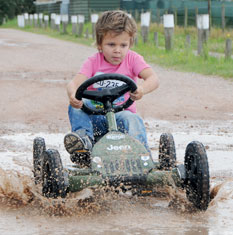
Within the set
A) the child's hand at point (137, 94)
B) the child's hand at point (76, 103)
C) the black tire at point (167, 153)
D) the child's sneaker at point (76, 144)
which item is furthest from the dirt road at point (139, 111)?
the child's hand at point (137, 94)

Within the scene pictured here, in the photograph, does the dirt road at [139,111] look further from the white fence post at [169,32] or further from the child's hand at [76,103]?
the white fence post at [169,32]

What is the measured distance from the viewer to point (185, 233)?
11.3 feet

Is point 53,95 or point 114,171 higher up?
point 114,171

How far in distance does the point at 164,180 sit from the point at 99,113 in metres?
0.84

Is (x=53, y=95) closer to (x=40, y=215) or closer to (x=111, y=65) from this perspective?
(x=111, y=65)

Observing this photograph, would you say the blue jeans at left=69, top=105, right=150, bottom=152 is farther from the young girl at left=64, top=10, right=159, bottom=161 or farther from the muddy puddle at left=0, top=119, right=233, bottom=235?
the muddy puddle at left=0, top=119, right=233, bottom=235

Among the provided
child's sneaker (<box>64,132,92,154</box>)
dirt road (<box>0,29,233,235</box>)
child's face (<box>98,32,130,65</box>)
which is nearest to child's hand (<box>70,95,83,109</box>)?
child's sneaker (<box>64,132,92,154</box>)

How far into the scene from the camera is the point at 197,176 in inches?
145

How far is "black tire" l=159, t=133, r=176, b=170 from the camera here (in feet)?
14.2

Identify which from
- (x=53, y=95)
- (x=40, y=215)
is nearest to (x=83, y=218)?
(x=40, y=215)

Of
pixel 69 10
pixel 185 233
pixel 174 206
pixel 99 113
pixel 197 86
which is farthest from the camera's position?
pixel 69 10

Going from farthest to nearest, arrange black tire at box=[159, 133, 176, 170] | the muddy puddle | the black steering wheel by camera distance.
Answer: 1. black tire at box=[159, 133, 176, 170]
2. the black steering wheel
3. the muddy puddle

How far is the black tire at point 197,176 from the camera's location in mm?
3635

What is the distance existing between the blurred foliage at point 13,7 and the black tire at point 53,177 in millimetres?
43653
